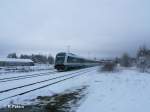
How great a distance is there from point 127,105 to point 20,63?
8268cm

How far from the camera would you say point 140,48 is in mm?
100938

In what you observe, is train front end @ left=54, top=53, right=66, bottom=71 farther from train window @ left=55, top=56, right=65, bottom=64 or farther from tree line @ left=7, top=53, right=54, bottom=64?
tree line @ left=7, top=53, right=54, bottom=64

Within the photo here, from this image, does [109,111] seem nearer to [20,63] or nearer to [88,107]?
[88,107]

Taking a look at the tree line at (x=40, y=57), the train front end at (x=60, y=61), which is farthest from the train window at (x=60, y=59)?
the tree line at (x=40, y=57)

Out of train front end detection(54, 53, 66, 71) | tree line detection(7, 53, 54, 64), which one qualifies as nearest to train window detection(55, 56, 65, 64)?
train front end detection(54, 53, 66, 71)

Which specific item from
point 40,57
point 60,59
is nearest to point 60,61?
point 60,59

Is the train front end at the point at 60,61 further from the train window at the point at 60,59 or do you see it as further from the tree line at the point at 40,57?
the tree line at the point at 40,57

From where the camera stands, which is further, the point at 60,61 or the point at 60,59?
the point at 60,59

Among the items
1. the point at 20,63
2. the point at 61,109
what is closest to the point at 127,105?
the point at 61,109

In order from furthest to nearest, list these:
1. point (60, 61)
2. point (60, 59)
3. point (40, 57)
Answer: point (40, 57) → point (60, 59) → point (60, 61)

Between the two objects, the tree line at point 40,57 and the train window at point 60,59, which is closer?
the train window at point 60,59

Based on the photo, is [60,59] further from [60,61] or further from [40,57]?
[40,57]

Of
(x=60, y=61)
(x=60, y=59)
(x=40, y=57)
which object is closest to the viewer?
(x=60, y=61)

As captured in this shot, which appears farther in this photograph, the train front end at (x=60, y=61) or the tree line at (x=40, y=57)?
→ the tree line at (x=40, y=57)
